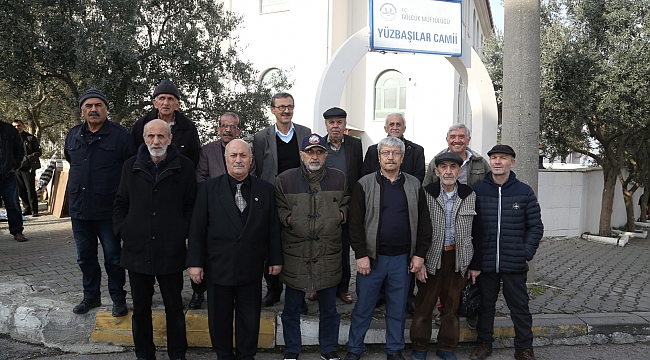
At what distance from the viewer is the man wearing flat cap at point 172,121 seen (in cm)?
431

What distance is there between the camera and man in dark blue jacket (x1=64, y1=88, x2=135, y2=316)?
13.7 ft

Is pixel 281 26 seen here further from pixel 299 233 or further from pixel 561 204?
pixel 299 233

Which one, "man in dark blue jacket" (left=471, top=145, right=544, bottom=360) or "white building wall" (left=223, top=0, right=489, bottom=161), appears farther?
"white building wall" (left=223, top=0, right=489, bottom=161)

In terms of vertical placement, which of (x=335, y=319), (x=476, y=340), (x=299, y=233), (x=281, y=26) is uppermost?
(x=281, y=26)

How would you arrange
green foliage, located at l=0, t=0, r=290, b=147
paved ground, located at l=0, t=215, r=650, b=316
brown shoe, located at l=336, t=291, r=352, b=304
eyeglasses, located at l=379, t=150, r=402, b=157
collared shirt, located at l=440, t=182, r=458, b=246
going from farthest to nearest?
green foliage, located at l=0, t=0, r=290, b=147
paved ground, located at l=0, t=215, r=650, b=316
brown shoe, located at l=336, t=291, r=352, b=304
collared shirt, located at l=440, t=182, r=458, b=246
eyeglasses, located at l=379, t=150, r=402, b=157

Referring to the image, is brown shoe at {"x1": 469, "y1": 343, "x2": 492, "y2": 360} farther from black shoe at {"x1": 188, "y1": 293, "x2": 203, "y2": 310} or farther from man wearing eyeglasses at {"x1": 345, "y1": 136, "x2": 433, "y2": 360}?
black shoe at {"x1": 188, "y1": 293, "x2": 203, "y2": 310}

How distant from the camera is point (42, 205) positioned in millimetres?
11961

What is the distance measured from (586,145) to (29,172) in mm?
13265

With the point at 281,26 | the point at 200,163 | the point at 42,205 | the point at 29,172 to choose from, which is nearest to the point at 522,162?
the point at 200,163

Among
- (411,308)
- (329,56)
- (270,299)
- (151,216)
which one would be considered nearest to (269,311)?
(270,299)

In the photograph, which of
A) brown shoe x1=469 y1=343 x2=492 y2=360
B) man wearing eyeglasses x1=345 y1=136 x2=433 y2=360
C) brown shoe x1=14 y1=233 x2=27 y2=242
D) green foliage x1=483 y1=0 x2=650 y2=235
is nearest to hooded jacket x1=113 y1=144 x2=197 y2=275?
man wearing eyeglasses x1=345 y1=136 x2=433 y2=360

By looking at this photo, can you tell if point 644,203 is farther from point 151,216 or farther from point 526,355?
point 151,216

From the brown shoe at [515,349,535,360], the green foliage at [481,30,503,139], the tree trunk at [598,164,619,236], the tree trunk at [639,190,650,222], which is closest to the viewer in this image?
the brown shoe at [515,349,535,360]

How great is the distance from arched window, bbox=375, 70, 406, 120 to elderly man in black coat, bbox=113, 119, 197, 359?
51.9 ft
